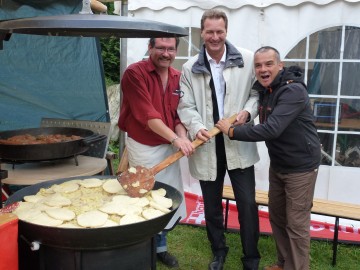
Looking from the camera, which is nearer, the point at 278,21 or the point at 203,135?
the point at 203,135

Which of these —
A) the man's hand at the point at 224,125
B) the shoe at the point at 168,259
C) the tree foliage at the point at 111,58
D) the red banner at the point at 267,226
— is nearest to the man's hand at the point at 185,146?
the man's hand at the point at 224,125

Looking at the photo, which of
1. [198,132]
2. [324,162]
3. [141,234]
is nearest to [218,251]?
[198,132]

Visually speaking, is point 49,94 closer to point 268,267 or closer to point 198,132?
point 198,132

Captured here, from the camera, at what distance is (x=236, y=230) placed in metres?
4.09

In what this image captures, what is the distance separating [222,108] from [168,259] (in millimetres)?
1473

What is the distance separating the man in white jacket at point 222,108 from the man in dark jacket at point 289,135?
162 mm

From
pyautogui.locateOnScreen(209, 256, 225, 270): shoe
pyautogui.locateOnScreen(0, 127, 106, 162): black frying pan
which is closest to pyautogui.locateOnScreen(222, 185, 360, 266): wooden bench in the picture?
pyautogui.locateOnScreen(209, 256, 225, 270): shoe

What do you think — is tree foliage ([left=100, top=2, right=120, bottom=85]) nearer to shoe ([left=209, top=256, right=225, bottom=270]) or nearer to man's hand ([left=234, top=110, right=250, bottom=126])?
shoe ([left=209, top=256, right=225, bottom=270])

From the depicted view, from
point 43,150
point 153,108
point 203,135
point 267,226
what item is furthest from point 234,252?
point 43,150

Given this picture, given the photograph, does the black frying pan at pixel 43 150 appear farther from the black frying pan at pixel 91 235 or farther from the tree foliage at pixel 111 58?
the tree foliage at pixel 111 58

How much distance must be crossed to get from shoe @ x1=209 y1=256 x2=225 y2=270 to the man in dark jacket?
631mm

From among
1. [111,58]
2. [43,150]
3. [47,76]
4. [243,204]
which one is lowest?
[243,204]

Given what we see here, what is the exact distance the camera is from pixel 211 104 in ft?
9.75

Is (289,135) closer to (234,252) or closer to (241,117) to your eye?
(241,117)
